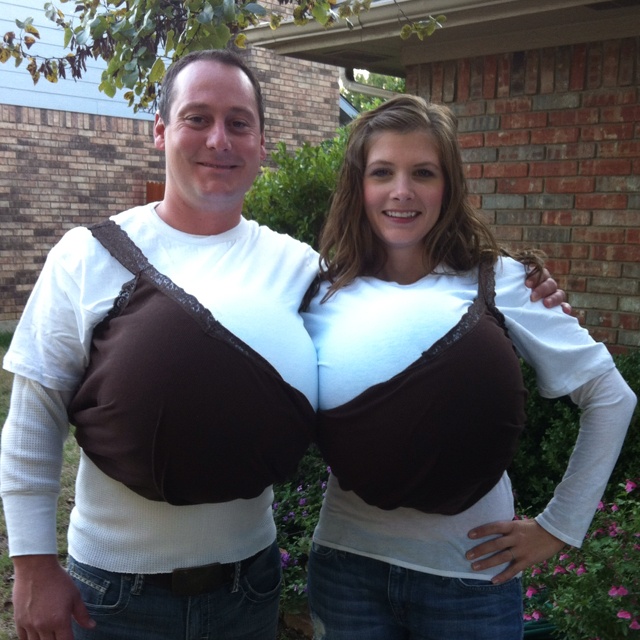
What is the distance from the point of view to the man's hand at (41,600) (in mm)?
1714

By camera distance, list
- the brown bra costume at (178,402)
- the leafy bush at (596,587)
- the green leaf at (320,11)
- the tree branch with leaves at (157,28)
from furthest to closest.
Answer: the green leaf at (320,11) → the tree branch with leaves at (157,28) → the leafy bush at (596,587) → the brown bra costume at (178,402)

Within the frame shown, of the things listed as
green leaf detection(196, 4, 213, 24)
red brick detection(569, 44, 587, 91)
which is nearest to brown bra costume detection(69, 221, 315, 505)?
green leaf detection(196, 4, 213, 24)

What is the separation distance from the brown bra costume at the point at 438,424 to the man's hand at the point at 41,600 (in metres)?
0.67

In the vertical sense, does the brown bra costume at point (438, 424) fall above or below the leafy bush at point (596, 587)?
above

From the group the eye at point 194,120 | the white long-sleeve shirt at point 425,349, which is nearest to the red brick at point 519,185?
the white long-sleeve shirt at point 425,349

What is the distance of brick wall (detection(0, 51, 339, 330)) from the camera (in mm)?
9641

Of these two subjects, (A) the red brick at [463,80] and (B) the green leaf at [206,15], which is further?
(A) the red brick at [463,80]

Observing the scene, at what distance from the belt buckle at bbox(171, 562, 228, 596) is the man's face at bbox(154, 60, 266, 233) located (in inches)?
31.8

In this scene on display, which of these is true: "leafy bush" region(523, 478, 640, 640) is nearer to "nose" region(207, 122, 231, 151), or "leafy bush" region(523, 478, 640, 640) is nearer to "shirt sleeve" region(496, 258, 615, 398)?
"shirt sleeve" region(496, 258, 615, 398)

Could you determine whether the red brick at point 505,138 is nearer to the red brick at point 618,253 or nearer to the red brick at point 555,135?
the red brick at point 555,135

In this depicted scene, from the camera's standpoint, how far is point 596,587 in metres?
2.58

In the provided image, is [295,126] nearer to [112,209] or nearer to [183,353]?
[112,209]

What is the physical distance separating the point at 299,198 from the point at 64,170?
6209 millimetres

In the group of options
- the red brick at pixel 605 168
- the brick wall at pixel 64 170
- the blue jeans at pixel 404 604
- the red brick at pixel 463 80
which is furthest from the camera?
the brick wall at pixel 64 170
